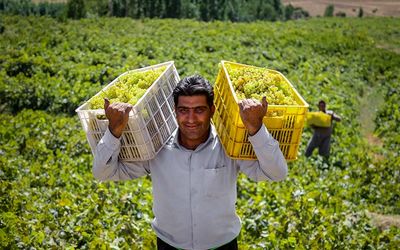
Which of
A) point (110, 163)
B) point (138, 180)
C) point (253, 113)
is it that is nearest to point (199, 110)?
point (253, 113)

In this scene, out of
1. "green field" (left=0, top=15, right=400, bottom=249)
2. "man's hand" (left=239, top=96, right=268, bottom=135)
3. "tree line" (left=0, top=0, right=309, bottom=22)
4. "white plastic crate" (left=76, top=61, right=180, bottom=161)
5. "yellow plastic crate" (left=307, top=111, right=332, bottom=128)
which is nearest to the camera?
"man's hand" (left=239, top=96, right=268, bottom=135)

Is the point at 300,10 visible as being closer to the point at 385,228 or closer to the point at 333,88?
the point at 333,88

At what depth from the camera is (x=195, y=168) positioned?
98.9 inches

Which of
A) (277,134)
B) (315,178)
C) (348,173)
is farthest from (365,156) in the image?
(277,134)

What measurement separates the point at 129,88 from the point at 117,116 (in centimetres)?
51

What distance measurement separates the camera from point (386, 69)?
21.6 meters

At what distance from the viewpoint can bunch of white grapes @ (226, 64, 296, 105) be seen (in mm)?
2688

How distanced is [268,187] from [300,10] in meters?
86.0

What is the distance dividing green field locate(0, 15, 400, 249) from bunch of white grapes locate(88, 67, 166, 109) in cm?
200

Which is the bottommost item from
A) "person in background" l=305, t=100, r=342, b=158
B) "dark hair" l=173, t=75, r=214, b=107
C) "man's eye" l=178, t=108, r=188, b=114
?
"person in background" l=305, t=100, r=342, b=158

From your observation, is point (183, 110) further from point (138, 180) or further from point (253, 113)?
point (138, 180)

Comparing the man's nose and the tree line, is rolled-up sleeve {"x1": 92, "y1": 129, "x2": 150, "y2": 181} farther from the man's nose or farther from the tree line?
the tree line

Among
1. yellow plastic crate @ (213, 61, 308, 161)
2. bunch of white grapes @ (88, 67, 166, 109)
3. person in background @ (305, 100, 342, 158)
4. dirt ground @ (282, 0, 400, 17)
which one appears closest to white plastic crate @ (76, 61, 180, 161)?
bunch of white grapes @ (88, 67, 166, 109)

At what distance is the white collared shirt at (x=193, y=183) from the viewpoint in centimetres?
251
